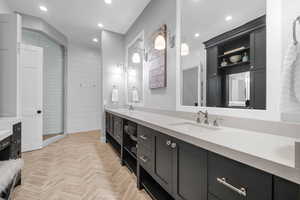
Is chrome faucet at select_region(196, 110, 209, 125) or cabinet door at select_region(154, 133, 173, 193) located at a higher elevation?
chrome faucet at select_region(196, 110, 209, 125)

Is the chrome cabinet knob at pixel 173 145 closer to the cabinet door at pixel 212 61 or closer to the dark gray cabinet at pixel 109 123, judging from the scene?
the cabinet door at pixel 212 61

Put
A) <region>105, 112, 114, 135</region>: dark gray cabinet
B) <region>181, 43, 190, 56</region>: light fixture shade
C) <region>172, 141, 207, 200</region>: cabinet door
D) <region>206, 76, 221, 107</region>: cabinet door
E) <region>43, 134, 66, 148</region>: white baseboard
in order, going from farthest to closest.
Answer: <region>43, 134, 66, 148</region>: white baseboard
<region>105, 112, 114, 135</region>: dark gray cabinet
<region>181, 43, 190, 56</region>: light fixture shade
<region>206, 76, 221, 107</region>: cabinet door
<region>172, 141, 207, 200</region>: cabinet door

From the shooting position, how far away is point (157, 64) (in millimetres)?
2496

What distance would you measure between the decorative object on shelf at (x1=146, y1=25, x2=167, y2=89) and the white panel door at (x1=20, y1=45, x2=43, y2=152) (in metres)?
2.53

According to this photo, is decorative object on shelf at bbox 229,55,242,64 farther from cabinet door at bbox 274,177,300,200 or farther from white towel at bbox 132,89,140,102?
white towel at bbox 132,89,140,102

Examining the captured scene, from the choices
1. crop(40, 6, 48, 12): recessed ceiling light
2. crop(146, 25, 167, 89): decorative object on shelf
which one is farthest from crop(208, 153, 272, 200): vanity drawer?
crop(40, 6, 48, 12): recessed ceiling light

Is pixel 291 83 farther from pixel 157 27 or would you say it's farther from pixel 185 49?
pixel 157 27

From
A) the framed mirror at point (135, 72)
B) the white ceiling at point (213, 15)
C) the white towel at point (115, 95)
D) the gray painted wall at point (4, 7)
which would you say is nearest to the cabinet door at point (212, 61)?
the white ceiling at point (213, 15)

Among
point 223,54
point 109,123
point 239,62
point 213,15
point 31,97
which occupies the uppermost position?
point 213,15

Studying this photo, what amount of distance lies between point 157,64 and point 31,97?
9.42 ft

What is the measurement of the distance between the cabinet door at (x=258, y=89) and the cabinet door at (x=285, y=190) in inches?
27.7

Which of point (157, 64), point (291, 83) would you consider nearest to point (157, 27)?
point (157, 64)

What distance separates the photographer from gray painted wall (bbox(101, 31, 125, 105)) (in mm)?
3838

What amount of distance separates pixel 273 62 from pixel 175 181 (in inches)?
44.5
